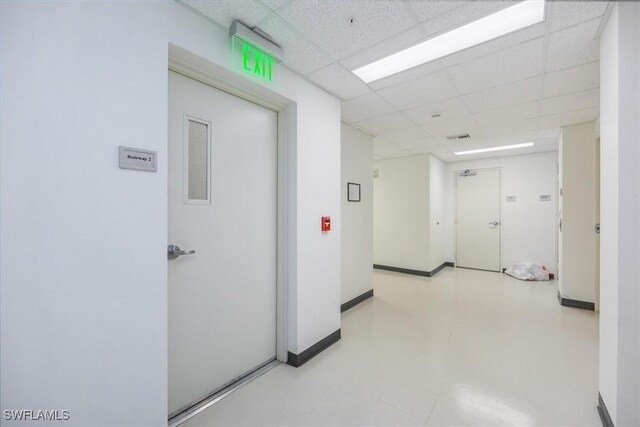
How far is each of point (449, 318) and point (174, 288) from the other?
3206mm

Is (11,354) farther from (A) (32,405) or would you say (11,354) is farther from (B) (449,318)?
(B) (449,318)

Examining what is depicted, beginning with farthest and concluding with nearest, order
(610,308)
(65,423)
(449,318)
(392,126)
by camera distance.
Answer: (392,126) → (449,318) → (610,308) → (65,423)

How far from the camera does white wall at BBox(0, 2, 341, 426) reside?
43.4 inches

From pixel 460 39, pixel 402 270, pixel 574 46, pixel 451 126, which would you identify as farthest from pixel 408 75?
pixel 402 270

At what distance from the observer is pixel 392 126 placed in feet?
12.6

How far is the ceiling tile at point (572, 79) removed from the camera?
229 cm

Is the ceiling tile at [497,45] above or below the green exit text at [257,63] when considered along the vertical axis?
above

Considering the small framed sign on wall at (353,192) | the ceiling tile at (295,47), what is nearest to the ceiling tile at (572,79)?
the ceiling tile at (295,47)

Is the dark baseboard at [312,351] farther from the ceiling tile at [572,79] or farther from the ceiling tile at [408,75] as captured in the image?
the ceiling tile at [572,79]

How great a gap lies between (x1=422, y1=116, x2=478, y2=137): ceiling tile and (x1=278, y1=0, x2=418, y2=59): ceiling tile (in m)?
2.07

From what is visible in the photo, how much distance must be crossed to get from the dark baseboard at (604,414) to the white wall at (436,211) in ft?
12.3

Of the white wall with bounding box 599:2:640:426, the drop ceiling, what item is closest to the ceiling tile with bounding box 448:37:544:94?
the drop ceiling

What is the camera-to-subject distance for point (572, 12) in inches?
65.0

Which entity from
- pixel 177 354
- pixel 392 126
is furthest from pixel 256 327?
pixel 392 126
